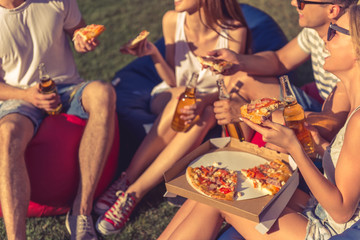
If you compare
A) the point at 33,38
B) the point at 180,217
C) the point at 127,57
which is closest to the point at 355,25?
the point at 180,217

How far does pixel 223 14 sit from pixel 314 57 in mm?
843

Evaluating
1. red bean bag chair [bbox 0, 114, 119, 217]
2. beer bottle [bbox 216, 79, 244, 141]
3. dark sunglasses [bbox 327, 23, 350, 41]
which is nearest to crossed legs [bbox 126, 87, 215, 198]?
beer bottle [bbox 216, 79, 244, 141]

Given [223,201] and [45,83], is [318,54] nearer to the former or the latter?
[223,201]

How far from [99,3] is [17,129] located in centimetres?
509

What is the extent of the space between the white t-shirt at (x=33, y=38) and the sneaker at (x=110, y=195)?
99cm

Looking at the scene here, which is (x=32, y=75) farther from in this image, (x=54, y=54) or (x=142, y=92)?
(x=142, y=92)

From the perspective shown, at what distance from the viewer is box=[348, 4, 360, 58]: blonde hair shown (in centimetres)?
232

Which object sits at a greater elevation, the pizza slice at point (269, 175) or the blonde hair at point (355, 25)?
the blonde hair at point (355, 25)

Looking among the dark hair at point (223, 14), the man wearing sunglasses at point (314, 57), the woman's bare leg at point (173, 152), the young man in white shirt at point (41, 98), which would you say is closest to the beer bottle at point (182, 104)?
the woman's bare leg at point (173, 152)

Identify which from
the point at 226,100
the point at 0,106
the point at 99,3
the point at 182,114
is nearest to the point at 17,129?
the point at 0,106

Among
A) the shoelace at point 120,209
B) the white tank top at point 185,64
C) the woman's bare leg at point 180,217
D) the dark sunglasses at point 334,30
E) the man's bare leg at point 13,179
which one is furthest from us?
the white tank top at point 185,64

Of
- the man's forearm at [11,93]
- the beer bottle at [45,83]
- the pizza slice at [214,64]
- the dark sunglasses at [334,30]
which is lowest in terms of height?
the man's forearm at [11,93]

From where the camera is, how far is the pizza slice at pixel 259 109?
9.06 feet

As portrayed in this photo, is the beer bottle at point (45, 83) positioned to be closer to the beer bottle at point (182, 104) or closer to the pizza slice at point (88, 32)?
the pizza slice at point (88, 32)
